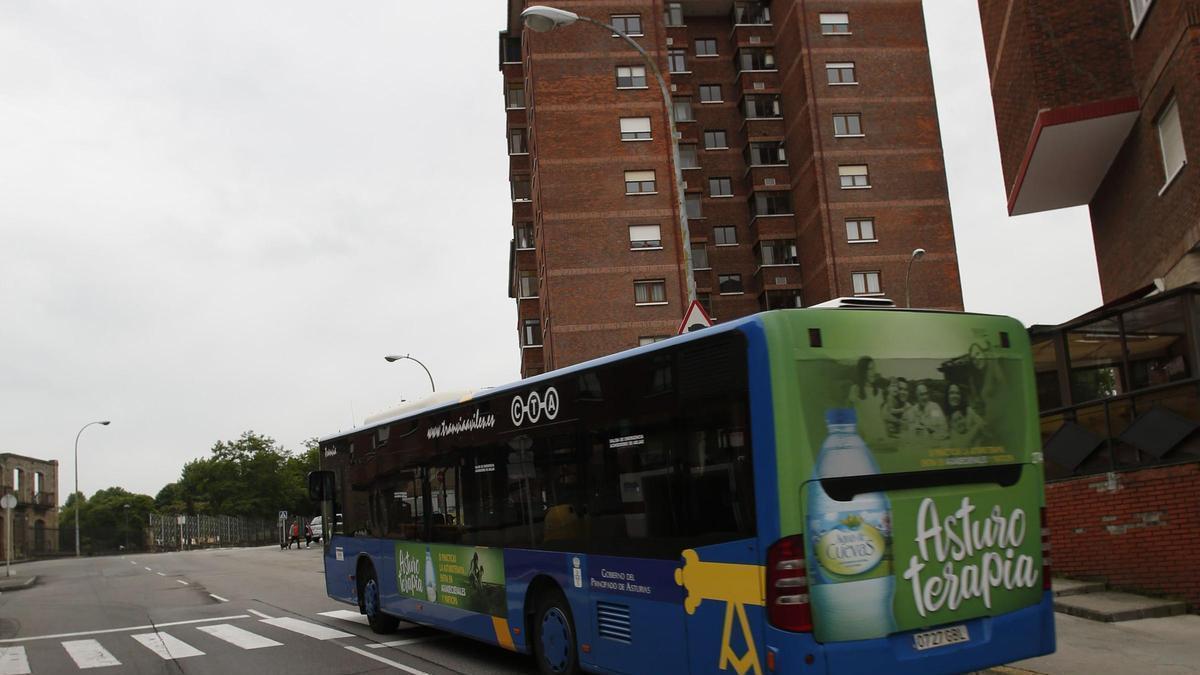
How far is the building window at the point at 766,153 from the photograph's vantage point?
172ft

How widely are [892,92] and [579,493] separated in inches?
1784

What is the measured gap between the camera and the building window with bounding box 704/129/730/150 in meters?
53.8

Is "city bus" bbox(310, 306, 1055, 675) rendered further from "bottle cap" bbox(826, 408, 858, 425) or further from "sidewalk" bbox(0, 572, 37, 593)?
"sidewalk" bbox(0, 572, 37, 593)

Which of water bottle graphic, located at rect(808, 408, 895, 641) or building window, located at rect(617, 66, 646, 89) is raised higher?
building window, located at rect(617, 66, 646, 89)

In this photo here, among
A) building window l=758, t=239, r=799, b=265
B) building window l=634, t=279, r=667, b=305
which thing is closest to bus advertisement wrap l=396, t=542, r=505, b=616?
building window l=634, t=279, r=667, b=305

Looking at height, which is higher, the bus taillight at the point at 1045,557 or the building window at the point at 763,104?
the building window at the point at 763,104

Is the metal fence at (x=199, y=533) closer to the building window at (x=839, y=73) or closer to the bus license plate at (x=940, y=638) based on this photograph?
the building window at (x=839, y=73)

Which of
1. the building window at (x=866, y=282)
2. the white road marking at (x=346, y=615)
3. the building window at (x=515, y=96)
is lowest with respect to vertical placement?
the white road marking at (x=346, y=615)

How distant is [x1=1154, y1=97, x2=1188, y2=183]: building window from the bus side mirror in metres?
13.2

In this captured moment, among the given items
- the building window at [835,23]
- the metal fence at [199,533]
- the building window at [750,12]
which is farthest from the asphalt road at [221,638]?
the metal fence at [199,533]

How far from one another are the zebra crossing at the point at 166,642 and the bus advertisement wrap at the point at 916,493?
830 cm

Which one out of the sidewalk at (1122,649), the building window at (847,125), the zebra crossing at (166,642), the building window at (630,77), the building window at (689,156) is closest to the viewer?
the sidewalk at (1122,649)

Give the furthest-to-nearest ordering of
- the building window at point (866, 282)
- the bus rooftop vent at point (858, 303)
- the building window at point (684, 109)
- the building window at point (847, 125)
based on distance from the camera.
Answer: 1. the building window at point (684, 109)
2. the building window at point (847, 125)
3. the building window at point (866, 282)
4. the bus rooftop vent at point (858, 303)

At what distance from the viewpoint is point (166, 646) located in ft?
40.3
